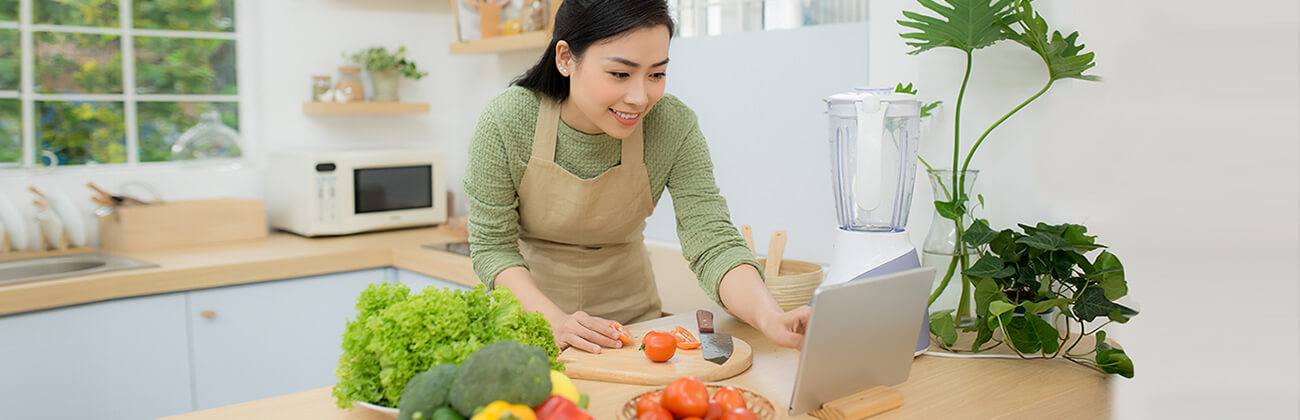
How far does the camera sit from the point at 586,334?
1.40m

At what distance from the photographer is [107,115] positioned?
2.96 m

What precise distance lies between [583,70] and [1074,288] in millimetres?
891

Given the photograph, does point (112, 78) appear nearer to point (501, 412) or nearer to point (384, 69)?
point (384, 69)

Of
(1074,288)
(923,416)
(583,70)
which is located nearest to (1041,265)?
(1074,288)

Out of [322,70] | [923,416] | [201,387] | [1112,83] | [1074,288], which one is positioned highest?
[322,70]

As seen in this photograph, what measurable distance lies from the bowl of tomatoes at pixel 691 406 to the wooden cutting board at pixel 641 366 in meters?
0.19

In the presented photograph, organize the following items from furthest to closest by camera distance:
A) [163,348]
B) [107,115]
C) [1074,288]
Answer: [107,115]
[163,348]
[1074,288]

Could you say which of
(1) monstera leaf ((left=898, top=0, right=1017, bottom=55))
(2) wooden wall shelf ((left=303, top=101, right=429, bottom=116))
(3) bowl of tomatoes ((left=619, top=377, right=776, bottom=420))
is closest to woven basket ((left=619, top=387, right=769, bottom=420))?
(3) bowl of tomatoes ((left=619, top=377, right=776, bottom=420))

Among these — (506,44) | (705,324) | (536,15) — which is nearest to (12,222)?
(506,44)

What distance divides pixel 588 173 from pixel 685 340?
42cm

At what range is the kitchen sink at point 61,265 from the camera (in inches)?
98.0

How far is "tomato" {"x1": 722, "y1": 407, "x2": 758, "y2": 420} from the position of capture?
3.26 feet

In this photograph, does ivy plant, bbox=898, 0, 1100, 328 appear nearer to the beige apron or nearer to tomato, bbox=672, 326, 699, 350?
tomato, bbox=672, 326, 699, 350

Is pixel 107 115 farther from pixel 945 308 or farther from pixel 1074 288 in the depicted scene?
pixel 1074 288
